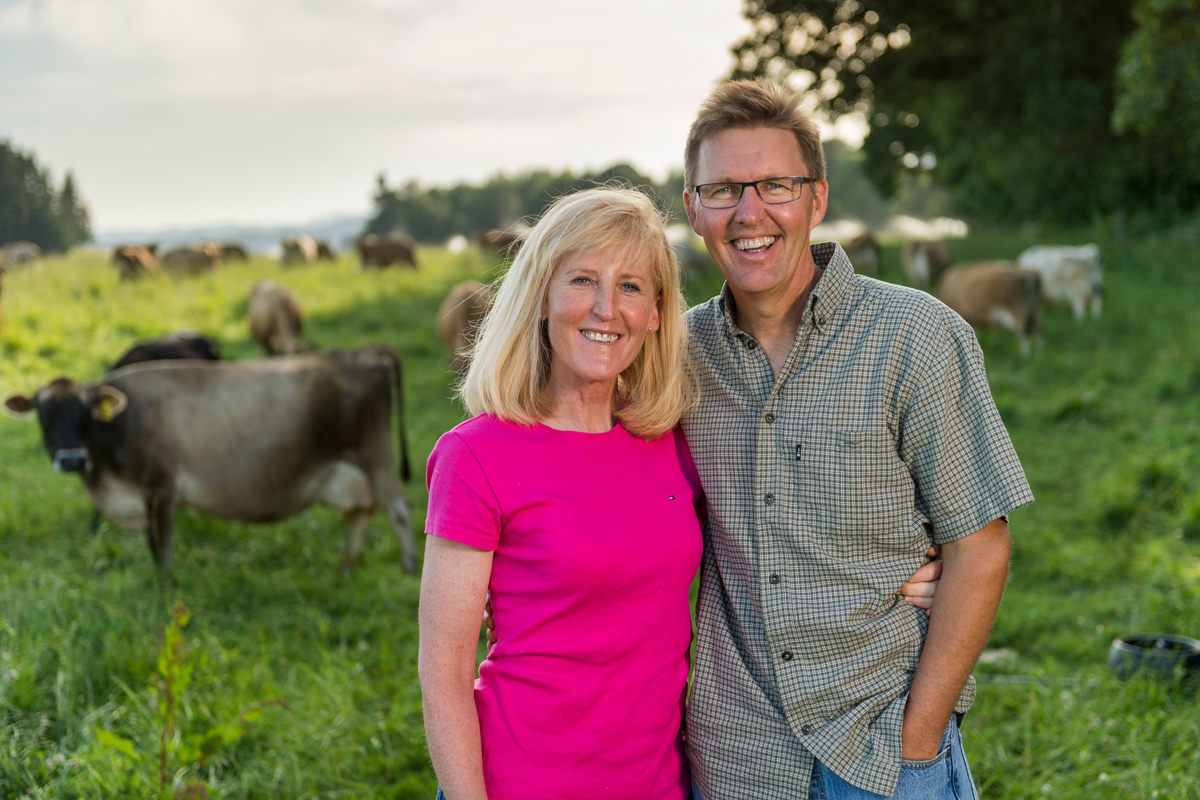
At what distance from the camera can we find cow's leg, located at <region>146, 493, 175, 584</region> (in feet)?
20.1

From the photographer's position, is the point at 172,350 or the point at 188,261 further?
the point at 188,261

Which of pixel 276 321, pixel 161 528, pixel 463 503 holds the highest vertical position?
pixel 463 503

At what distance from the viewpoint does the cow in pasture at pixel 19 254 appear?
71.1 feet

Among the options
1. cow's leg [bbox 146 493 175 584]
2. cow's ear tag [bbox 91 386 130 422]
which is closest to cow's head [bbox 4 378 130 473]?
cow's ear tag [bbox 91 386 130 422]

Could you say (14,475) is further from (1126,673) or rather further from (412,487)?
(1126,673)

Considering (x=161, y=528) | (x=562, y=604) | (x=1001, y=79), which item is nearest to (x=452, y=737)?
(x=562, y=604)

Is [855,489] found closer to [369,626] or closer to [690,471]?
[690,471]

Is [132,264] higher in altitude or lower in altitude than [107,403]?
higher

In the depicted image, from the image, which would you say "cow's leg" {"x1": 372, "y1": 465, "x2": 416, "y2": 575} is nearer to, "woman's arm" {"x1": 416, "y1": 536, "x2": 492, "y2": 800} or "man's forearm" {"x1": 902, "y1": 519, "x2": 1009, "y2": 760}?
"woman's arm" {"x1": 416, "y1": 536, "x2": 492, "y2": 800}

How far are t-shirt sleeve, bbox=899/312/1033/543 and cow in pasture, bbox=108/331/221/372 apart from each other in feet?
29.2

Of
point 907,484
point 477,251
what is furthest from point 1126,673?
point 477,251

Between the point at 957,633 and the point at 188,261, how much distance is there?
22.2 meters

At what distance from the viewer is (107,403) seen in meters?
6.18

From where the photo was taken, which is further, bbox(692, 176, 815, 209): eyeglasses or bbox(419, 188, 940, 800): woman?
bbox(692, 176, 815, 209): eyeglasses
